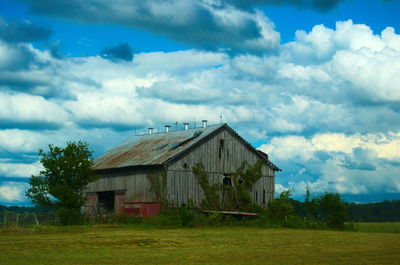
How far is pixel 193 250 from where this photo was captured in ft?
91.2

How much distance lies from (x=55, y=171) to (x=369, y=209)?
3844 inches

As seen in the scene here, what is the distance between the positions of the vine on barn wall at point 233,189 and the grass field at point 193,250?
1694 cm

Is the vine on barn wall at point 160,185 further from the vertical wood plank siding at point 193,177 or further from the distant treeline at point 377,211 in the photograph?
the distant treeline at point 377,211

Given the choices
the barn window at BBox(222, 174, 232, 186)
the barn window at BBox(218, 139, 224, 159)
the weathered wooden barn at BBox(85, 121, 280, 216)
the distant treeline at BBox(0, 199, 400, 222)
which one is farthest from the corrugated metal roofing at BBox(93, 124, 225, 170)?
the distant treeline at BBox(0, 199, 400, 222)

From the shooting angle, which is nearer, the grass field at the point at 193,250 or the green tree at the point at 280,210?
the grass field at the point at 193,250

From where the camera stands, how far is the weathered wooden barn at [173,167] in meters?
51.7

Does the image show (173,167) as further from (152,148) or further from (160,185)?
(152,148)

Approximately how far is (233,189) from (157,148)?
7.88 meters

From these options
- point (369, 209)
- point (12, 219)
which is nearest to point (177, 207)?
point (12, 219)

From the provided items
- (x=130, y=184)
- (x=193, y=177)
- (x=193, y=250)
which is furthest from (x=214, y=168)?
(x=193, y=250)

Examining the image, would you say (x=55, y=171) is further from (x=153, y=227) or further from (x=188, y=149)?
(x=188, y=149)

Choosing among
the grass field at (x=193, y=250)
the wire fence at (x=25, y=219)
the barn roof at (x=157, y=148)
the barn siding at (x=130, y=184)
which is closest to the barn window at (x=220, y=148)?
the barn roof at (x=157, y=148)

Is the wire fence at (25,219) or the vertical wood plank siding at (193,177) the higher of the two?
the vertical wood plank siding at (193,177)

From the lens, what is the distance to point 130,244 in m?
30.0
